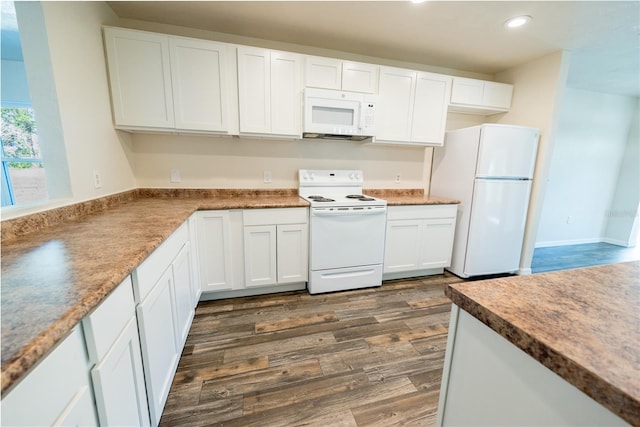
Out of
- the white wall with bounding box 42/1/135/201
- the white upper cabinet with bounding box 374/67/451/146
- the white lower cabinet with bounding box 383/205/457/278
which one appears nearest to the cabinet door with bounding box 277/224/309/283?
the white lower cabinet with bounding box 383/205/457/278

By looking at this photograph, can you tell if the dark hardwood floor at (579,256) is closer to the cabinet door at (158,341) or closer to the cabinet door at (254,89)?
the cabinet door at (254,89)

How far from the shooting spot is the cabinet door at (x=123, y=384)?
73cm

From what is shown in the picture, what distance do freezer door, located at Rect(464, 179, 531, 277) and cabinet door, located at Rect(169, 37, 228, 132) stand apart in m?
2.59

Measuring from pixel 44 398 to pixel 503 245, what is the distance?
3.45 meters

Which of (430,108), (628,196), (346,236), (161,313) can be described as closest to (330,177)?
(346,236)

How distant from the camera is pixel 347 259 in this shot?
2.51 metres

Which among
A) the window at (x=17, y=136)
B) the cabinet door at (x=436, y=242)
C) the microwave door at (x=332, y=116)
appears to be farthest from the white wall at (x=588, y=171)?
the window at (x=17, y=136)

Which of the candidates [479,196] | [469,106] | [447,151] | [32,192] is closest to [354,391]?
[479,196]

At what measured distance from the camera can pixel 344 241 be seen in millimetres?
2461

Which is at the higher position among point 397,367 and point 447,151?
point 447,151

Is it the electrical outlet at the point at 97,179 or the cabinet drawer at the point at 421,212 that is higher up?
the electrical outlet at the point at 97,179

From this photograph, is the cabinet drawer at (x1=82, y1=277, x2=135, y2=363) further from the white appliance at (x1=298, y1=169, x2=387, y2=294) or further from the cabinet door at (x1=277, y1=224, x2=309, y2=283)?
the white appliance at (x1=298, y1=169, x2=387, y2=294)

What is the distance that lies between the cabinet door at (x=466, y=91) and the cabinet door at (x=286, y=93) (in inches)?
67.6

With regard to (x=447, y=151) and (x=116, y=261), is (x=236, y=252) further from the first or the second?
(x=447, y=151)
